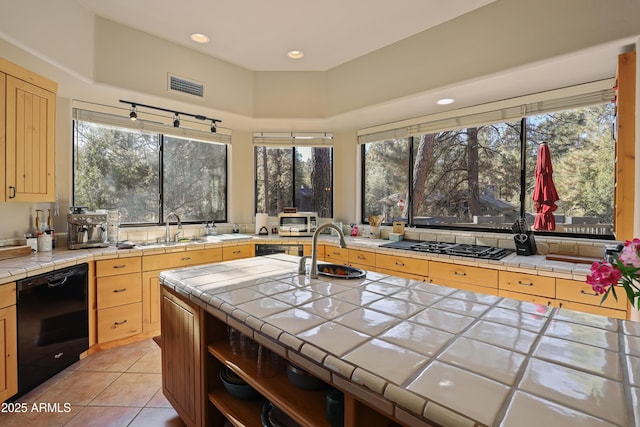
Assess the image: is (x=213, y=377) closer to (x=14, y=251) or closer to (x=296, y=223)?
(x=14, y=251)

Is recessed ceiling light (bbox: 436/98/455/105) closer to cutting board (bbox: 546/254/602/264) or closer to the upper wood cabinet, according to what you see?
cutting board (bbox: 546/254/602/264)

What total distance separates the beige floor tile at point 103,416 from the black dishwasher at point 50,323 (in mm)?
523

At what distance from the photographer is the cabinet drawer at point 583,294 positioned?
1.97 metres

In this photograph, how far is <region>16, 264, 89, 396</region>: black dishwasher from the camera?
206cm

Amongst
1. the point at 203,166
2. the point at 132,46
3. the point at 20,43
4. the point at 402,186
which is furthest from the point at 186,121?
the point at 402,186

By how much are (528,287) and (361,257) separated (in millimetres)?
1554

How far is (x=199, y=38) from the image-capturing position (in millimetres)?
3049

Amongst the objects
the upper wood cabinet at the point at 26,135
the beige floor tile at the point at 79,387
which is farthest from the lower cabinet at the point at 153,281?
the upper wood cabinet at the point at 26,135

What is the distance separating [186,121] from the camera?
12.3ft

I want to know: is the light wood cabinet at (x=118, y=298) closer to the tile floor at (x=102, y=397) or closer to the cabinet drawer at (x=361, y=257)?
Result: the tile floor at (x=102, y=397)

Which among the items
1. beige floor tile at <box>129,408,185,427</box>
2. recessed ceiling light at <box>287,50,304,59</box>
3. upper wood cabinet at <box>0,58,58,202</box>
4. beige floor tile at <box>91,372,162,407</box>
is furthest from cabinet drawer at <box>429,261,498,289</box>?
upper wood cabinet at <box>0,58,58,202</box>

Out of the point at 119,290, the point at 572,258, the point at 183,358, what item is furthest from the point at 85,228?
the point at 572,258

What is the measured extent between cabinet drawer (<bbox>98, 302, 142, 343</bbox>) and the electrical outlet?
3872mm

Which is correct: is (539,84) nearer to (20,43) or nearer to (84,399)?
(20,43)
